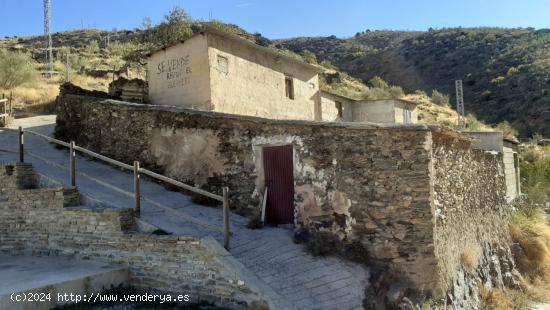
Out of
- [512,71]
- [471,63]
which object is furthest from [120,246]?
[471,63]

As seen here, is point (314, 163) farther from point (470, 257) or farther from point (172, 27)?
point (172, 27)

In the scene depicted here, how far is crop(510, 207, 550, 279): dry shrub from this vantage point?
41.9ft

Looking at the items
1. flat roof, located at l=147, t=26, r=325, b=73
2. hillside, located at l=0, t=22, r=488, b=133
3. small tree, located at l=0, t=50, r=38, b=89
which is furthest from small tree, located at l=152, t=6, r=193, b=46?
flat roof, located at l=147, t=26, r=325, b=73

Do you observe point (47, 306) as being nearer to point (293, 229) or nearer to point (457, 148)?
point (293, 229)

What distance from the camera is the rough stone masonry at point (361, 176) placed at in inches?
329

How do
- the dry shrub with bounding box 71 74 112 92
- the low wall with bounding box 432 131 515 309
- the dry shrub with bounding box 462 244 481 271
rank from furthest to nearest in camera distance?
1. the dry shrub with bounding box 71 74 112 92
2. the dry shrub with bounding box 462 244 481 271
3. the low wall with bounding box 432 131 515 309

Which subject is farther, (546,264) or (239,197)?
(546,264)

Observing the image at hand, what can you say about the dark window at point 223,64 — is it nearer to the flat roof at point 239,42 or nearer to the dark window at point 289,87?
the flat roof at point 239,42

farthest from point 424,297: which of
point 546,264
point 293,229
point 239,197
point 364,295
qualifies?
point 546,264

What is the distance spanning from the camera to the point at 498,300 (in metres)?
10.0

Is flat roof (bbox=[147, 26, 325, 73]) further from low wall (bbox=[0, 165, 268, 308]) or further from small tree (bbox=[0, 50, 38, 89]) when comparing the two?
small tree (bbox=[0, 50, 38, 89])

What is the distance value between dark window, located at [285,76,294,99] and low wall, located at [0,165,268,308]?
10.6 meters

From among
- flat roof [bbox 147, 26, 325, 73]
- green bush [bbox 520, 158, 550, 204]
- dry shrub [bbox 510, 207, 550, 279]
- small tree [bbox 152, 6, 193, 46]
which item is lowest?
dry shrub [bbox 510, 207, 550, 279]

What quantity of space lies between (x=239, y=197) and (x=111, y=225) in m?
2.96
